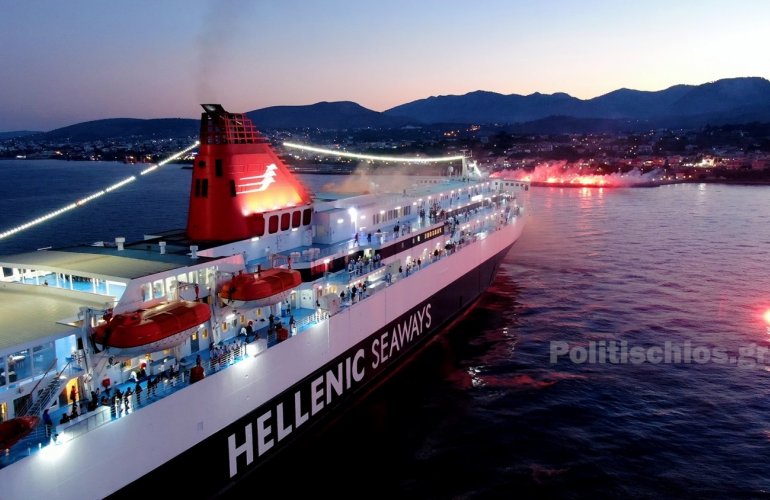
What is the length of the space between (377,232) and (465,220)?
7.72 metres

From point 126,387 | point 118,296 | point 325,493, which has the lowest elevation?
point 325,493

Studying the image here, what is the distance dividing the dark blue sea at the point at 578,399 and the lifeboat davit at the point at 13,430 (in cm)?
→ 384

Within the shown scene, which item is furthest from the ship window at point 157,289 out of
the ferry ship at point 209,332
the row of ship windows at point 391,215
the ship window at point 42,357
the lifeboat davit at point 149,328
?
the row of ship windows at point 391,215

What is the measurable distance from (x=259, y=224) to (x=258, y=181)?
1361mm

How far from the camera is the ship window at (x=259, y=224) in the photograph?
17.5 metres

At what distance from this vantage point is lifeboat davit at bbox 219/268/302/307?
42.9ft

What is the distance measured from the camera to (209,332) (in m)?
13.3

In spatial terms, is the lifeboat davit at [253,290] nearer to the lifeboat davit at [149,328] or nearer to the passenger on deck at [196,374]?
the lifeboat davit at [149,328]

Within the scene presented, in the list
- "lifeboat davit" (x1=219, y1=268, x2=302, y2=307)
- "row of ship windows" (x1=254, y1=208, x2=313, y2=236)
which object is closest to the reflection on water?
"lifeboat davit" (x1=219, y1=268, x2=302, y2=307)

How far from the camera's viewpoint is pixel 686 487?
526 inches

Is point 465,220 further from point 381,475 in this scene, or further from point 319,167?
point 319,167

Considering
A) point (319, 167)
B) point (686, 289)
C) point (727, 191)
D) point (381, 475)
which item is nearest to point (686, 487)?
point (381, 475)

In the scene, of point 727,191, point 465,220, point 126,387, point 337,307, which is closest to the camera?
point 126,387

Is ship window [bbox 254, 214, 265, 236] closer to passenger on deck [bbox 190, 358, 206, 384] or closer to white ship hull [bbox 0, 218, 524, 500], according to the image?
white ship hull [bbox 0, 218, 524, 500]
